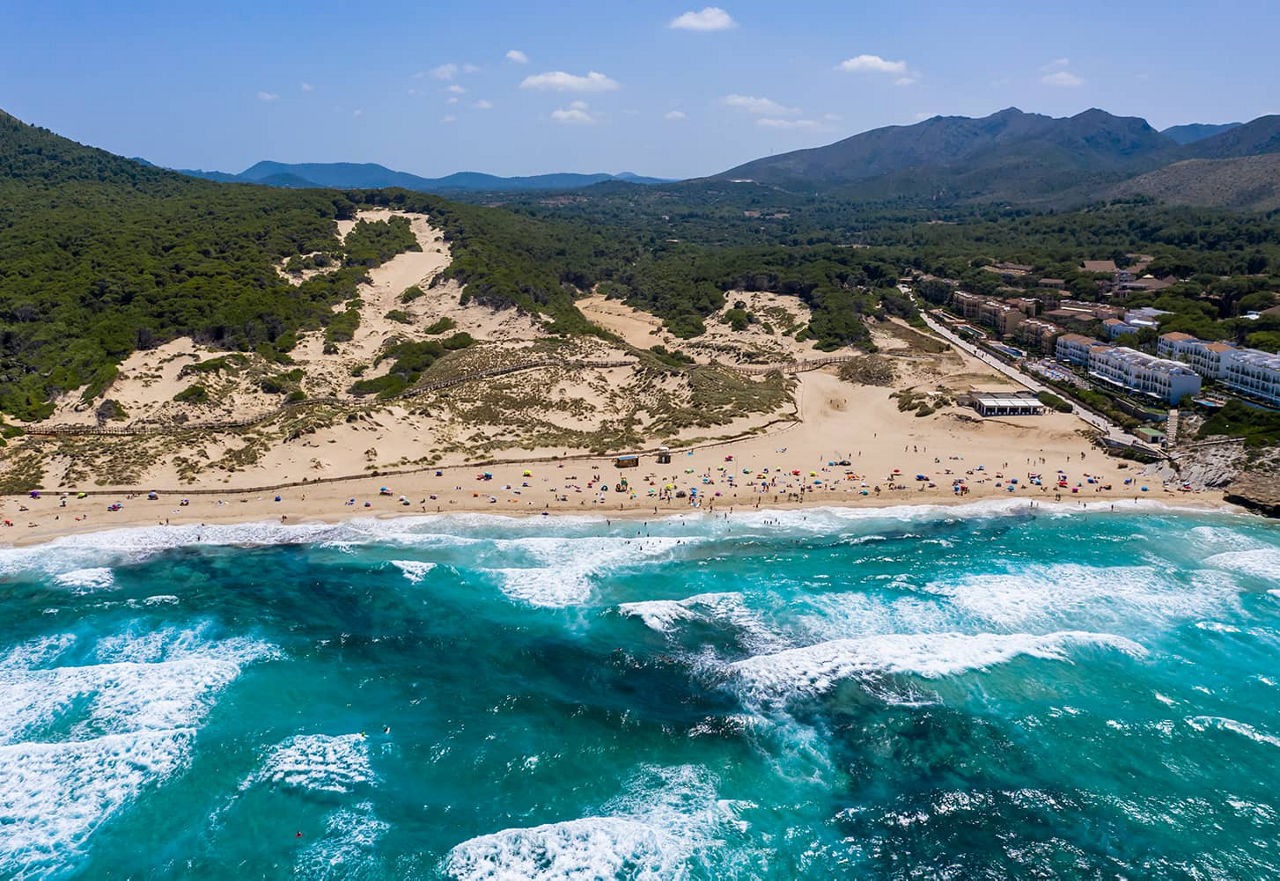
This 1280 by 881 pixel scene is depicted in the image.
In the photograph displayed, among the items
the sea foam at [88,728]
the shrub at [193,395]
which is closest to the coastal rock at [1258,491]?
the sea foam at [88,728]

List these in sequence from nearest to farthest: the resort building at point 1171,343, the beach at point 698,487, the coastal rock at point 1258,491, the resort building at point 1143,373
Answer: the coastal rock at point 1258,491
the beach at point 698,487
the resort building at point 1143,373
the resort building at point 1171,343

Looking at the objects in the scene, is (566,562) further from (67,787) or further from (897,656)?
(67,787)

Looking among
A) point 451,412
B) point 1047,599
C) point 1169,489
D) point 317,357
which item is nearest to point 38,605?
point 451,412

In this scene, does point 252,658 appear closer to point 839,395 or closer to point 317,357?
point 317,357

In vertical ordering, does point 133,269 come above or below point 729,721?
above

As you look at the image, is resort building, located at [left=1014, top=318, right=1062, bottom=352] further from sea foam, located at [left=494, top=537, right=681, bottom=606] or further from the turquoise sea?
sea foam, located at [left=494, top=537, right=681, bottom=606]

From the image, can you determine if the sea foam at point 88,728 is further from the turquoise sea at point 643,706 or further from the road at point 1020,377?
the road at point 1020,377
